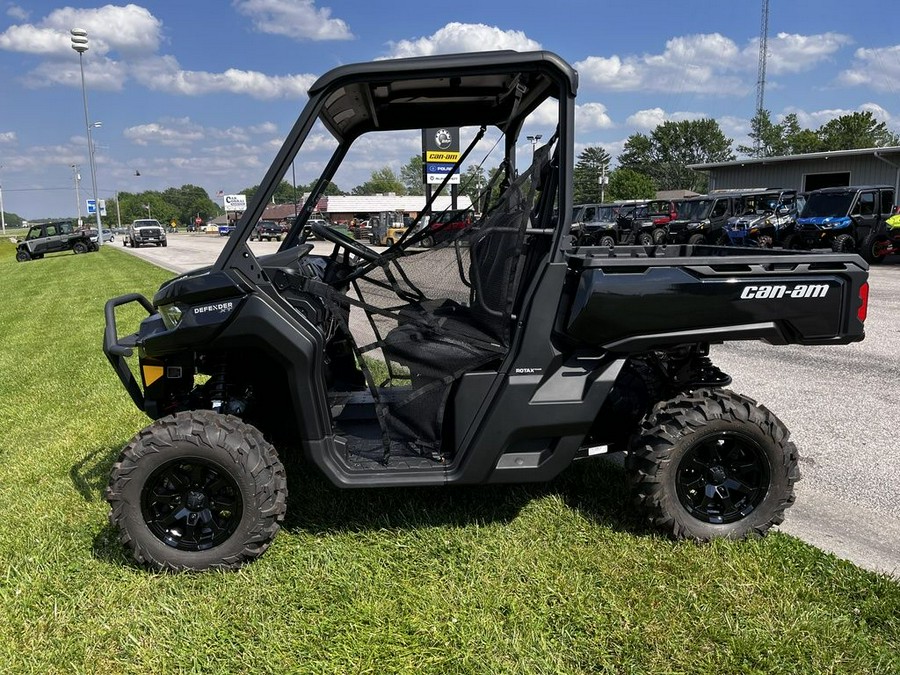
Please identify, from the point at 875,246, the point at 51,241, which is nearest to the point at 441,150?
the point at 875,246

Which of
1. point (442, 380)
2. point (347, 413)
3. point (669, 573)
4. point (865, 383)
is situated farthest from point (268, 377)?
point (865, 383)

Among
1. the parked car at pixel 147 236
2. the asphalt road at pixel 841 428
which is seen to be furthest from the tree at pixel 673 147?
→ the asphalt road at pixel 841 428

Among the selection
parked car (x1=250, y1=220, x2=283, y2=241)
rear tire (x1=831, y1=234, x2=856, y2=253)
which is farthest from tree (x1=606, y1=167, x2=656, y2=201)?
parked car (x1=250, y1=220, x2=283, y2=241)

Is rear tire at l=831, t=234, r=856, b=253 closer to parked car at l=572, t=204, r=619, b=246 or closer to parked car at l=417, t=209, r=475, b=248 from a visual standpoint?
parked car at l=572, t=204, r=619, b=246

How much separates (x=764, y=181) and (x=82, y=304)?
33369 mm

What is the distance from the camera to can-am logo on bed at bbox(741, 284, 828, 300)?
2893 mm

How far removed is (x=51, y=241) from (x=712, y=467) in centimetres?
3406

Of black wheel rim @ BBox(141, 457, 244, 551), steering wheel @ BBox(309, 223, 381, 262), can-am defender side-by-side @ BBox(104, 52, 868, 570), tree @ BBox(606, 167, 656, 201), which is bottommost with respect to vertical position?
black wheel rim @ BBox(141, 457, 244, 551)

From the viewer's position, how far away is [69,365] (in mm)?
7398

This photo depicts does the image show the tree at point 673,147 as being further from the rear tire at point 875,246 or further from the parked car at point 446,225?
the parked car at point 446,225

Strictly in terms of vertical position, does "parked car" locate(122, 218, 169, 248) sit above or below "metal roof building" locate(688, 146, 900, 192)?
below

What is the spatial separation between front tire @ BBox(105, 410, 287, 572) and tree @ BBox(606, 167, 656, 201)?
7267 centimetres

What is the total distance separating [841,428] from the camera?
4.66 m

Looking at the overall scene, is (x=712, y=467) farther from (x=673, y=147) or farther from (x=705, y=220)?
(x=673, y=147)
